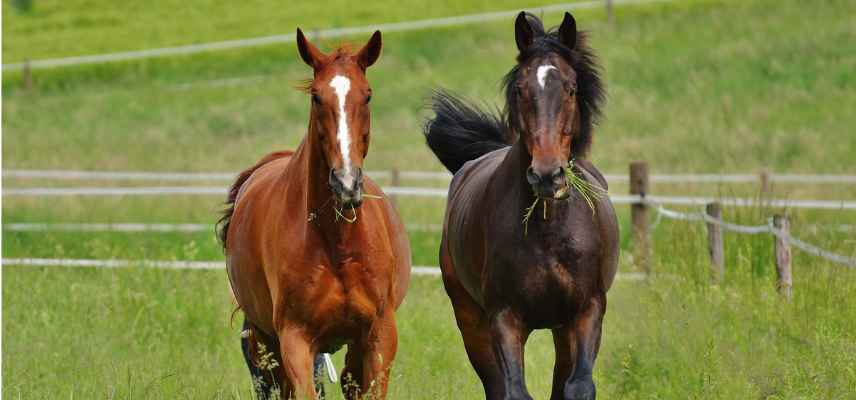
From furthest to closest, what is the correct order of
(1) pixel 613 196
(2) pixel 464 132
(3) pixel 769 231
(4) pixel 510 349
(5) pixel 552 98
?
1. (1) pixel 613 196
2. (3) pixel 769 231
3. (2) pixel 464 132
4. (4) pixel 510 349
5. (5) pixel 552 98

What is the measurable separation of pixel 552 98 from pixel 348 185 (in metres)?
1.08

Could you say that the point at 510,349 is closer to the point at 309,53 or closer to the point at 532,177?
the point at 532,177

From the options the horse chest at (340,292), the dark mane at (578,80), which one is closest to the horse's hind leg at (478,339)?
the horse chest at (340,292)

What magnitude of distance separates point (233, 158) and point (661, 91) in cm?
993

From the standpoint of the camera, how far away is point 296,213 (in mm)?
6727

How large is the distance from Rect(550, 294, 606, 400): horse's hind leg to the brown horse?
33.7 inches

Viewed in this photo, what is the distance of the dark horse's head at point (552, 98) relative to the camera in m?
6.06

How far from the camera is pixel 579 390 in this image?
644cm

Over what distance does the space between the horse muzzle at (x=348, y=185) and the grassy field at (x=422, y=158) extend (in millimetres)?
1887

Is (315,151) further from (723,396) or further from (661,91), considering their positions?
(661,91)

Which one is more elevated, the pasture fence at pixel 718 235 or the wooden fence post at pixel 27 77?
the pasture fence at pixel 718 235

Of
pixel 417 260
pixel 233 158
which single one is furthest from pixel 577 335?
pixel 233 158

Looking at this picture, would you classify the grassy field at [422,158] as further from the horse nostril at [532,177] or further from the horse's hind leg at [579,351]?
the horse nostril at [532,177]

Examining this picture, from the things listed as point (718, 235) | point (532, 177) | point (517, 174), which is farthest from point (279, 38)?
point (532, 177)
